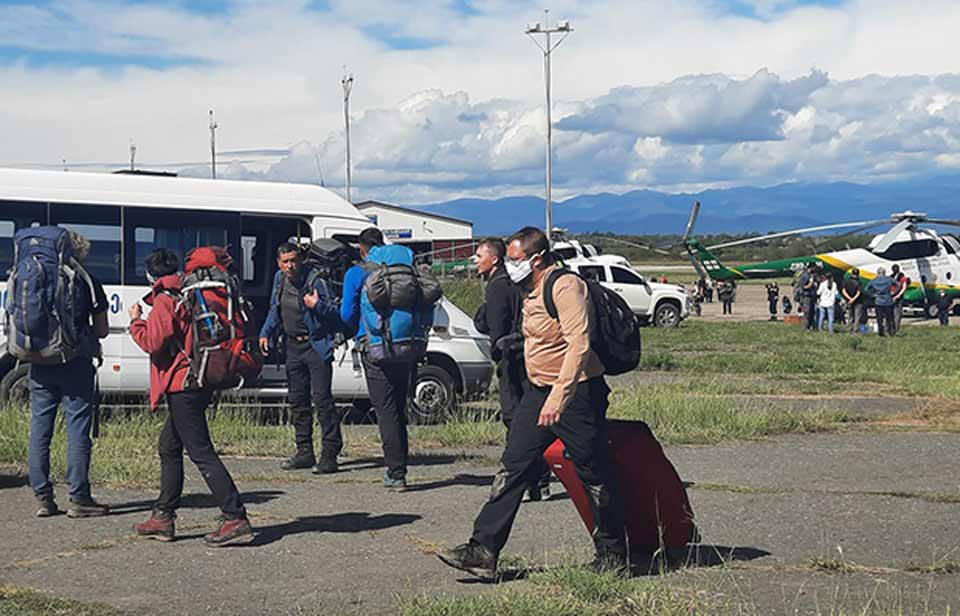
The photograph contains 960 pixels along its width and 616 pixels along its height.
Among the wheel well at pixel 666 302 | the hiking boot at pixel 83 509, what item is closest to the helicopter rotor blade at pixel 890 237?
the wheel well at pixel 666 302

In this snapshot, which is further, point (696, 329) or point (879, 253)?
point (879, 253)

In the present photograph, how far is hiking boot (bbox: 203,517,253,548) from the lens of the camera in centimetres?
738

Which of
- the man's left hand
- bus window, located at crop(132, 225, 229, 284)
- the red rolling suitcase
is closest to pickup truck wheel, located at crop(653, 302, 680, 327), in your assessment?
bus window, located at crop(132, 225, 229, 284)

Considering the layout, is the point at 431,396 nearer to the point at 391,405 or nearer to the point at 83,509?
the point at 391,405

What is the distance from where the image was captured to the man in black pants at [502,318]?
313 inches

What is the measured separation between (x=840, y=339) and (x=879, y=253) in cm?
1128

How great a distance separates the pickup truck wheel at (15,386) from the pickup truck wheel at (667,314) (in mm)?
24777

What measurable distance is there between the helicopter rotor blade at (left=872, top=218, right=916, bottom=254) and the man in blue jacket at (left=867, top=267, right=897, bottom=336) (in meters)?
7.65

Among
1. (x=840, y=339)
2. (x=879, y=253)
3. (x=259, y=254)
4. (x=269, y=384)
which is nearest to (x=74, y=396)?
(x=269, y=384)

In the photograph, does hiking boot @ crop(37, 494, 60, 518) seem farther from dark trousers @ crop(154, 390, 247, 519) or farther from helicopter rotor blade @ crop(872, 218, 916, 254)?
helicopter rotor blade @ crop(872, 218, 916, 254)

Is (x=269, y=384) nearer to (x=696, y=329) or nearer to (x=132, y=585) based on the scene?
(x=132, y=585)

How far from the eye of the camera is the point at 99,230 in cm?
1343

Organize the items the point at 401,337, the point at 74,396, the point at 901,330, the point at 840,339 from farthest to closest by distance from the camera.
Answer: the point at 901,330 → the point at 840,339 → the point at 401,337 → the point at 74,396

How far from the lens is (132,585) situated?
6566 mm
